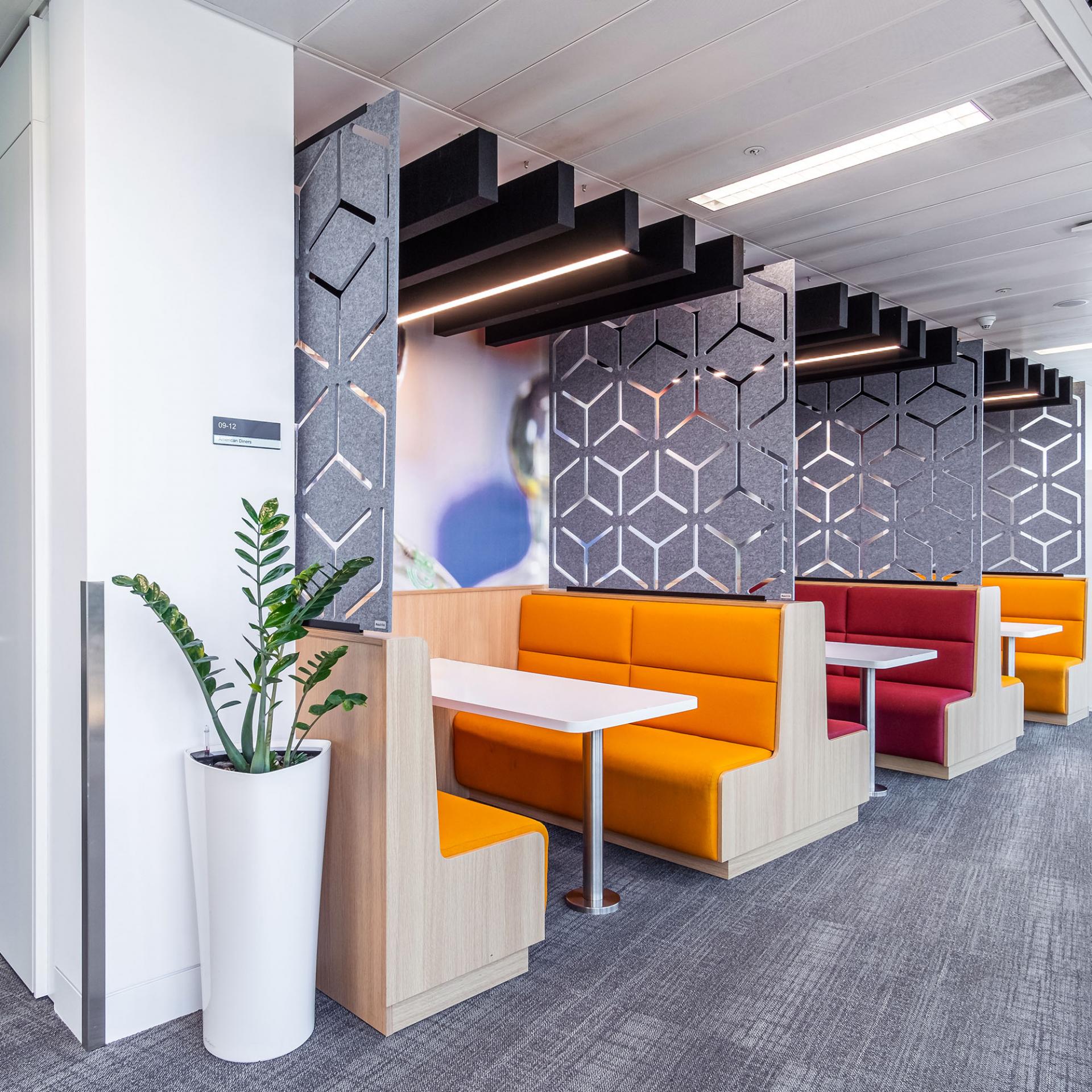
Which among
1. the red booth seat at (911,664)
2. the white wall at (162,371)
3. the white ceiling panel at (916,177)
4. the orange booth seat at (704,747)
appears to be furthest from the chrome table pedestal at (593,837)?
the white ceiling panel at (916,177)

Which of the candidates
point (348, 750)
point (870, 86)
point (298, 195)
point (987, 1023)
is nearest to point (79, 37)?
point (298, 195)

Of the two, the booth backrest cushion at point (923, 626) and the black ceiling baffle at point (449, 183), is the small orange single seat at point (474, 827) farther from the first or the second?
the booth backrest cushion at point (923, 626)

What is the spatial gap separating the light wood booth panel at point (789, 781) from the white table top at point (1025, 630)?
1988 mm

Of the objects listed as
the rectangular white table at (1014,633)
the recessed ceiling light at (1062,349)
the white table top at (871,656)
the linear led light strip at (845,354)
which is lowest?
the rectangular white table at (1014,633)

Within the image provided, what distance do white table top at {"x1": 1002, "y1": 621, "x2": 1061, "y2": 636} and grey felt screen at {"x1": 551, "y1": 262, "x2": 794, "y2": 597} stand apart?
2.35 meters

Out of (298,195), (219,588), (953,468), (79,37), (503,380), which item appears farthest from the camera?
(953,468)

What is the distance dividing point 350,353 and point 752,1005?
212 centimetres

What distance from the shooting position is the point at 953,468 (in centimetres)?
562

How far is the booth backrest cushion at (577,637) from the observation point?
12.8 ft

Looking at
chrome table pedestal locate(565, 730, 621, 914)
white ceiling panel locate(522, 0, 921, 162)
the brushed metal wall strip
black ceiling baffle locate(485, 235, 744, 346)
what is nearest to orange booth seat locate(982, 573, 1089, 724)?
black ceiling baffle locate(485, 235, 744, 346)

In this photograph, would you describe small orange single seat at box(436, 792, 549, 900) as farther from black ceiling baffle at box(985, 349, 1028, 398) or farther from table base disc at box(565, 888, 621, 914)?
black ceiling baffle at box(985, 349, 1028, 398)

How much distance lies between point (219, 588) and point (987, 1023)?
231 centimetres

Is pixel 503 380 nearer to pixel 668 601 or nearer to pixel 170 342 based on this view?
pixel 668 601

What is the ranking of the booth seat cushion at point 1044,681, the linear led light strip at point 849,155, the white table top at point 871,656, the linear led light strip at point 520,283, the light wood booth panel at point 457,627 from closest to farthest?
the linear led light strip at point 849,155 → the linear led light strip at point 520,283 → the white table top at point 871,656 → the light wood booth panel at point 457,627 → the booth seat cushion at point 1044,681
